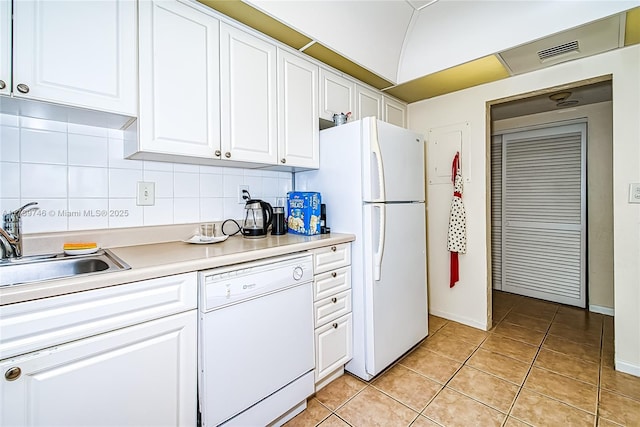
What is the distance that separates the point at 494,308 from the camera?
3.06 metres

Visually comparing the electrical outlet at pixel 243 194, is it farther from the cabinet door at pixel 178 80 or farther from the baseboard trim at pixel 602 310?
the baseboard trim at pixel 602 310

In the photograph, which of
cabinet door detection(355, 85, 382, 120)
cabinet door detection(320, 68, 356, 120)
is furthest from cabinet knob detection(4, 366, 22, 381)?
cabinet door detection(355, 85, 382, 120)

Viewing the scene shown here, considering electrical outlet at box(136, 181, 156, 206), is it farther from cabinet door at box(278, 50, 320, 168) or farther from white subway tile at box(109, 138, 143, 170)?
cabinet door at box(278, 50, 320, 168)

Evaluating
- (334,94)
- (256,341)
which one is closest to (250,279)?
(256,341)

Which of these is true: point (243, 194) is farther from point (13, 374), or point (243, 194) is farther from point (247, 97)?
point (13, 374)

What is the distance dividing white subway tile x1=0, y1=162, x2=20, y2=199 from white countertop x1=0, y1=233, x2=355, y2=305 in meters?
0.45

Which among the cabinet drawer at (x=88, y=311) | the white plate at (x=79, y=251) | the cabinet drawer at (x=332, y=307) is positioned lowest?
the cabinet drawer at (x=332, y=307)

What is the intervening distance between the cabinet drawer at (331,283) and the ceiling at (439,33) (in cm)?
142

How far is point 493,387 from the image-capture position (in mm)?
1740

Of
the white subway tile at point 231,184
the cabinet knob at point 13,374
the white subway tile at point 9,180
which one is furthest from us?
the white subway tile at point 231,184

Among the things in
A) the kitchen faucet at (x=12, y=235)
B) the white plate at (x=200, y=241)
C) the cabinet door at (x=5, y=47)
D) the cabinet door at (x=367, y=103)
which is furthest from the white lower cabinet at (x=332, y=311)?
the cabinet door at (x=5, y=47)

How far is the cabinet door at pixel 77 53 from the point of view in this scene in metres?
1.06

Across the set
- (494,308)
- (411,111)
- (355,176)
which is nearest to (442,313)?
(494,308)

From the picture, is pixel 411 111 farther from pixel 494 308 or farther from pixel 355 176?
pixel 494 308
